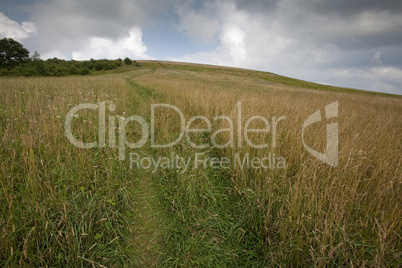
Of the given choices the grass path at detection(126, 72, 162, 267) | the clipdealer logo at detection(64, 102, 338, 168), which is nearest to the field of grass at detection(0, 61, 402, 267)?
the grass path at detection(126, 72, 162, 267)

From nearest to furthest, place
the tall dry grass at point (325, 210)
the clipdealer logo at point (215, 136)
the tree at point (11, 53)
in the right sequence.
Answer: the tall dry grass at point (325, 210) → the clipdealer logo at point (215, 136) → the tree at point (11, 53)

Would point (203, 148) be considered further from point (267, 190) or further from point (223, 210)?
point (267, 190)

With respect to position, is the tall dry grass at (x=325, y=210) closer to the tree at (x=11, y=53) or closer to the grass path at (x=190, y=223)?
the grass path at (x=190, y=223)

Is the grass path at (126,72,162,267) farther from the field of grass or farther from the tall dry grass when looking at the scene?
the tall dry grass

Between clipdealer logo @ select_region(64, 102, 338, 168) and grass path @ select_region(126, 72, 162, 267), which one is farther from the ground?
clipdealer logo @ select_region(64, 102, 338, 168)

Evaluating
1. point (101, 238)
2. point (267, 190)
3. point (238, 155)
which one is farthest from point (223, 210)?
point (101, 238)

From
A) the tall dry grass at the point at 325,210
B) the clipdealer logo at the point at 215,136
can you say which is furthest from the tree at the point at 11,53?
the tall dry grass at the point at 325,210

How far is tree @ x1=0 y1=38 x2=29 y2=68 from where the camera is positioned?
37.8 metres

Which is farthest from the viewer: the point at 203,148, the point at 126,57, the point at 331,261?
the point at 126,57

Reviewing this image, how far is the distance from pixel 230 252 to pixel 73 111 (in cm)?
484

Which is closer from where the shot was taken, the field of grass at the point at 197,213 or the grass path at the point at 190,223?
the field of grass at the point at 197,213

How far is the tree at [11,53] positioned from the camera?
37812 mm

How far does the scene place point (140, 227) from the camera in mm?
1979

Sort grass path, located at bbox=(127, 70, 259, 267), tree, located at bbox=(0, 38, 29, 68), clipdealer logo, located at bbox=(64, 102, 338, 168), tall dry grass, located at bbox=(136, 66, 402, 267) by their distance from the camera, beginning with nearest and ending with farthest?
tall dry grass, located at bbox=(136, 66, 402, 267) → grass path, located at bbox=(127, 70, 259, 267) → clipdealer logo, located at bbox=(64, 102, 338, 168) → tree, located at bbox=(0, 38, 29, 68)
